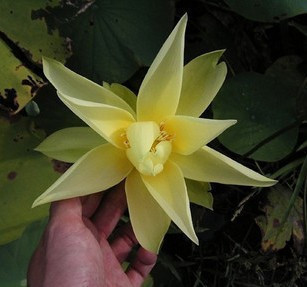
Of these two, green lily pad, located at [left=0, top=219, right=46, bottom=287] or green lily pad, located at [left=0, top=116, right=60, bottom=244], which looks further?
green lily pad, located at [left=0, top=219, right=46, bottom=287]

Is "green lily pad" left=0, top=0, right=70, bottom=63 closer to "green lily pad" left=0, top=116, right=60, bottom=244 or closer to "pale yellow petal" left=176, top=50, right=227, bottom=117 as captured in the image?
"green lily pad" left=0, top=116, right=60, bottom=244

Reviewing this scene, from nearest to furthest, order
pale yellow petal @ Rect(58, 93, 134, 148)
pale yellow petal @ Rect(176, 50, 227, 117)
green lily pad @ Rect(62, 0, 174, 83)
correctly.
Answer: pale yellow petal @ Rect(58, 93, 134, 148), pale yellow petal @ Rect(176, 50, 227, 117), green lily pad @ Rect(62, 0, 174, 83)

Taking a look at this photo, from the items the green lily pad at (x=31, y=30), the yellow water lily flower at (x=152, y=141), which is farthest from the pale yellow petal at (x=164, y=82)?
the green lily pad at (x=31, y=30)

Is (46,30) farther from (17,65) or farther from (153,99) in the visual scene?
(153,99)

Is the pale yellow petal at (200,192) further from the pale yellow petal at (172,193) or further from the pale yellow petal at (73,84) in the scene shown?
the pale yellow petal at (73,84)

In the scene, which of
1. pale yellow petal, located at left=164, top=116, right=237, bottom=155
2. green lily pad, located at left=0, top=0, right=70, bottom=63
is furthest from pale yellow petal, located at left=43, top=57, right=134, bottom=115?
green lily pad, located at left=0, top=0, right=70, bottom=63

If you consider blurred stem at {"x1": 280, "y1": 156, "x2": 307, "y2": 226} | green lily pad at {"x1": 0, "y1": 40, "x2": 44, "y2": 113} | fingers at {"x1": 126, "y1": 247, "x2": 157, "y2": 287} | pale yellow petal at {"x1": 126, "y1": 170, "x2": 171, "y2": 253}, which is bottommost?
blurred stem at {"x1": 280, "y1": 156, "x2": 307, "y2": 226}

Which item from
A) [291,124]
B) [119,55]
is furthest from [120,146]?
[291,124]
